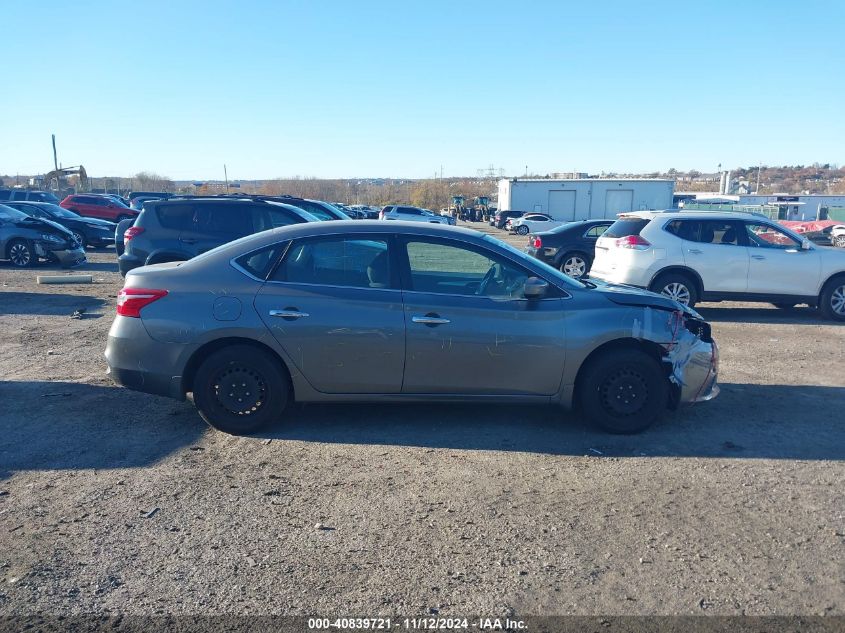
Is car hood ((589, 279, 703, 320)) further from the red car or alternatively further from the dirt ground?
the red car

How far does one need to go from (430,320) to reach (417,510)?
5.07ft

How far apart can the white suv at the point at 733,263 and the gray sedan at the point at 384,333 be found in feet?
18.3

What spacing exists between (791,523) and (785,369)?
4190 millimetres

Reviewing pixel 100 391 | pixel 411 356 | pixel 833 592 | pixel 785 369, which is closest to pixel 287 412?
pixel 411 356

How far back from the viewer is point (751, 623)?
298cm

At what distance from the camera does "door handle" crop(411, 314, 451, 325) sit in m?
5.05

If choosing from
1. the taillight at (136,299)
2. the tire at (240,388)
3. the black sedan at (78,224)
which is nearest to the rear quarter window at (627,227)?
the tire at (240,388)

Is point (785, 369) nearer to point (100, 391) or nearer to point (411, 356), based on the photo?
point (411, 356)

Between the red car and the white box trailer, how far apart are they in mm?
30525

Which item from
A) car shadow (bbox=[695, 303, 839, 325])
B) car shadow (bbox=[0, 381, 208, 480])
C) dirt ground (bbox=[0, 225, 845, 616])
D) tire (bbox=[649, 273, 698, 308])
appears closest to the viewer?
dirt ground (bbox=[0, 225, 845, 616])

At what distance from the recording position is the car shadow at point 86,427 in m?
4.75

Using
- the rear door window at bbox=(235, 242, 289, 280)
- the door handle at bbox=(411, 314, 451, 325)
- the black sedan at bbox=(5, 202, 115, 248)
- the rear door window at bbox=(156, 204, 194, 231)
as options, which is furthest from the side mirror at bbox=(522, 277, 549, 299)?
the black sedan at bbox=(5, 202, 115, 248)

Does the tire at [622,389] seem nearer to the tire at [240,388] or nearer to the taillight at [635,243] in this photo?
the tire at [240,388]

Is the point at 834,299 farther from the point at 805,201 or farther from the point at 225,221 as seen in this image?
the point at 805,201
